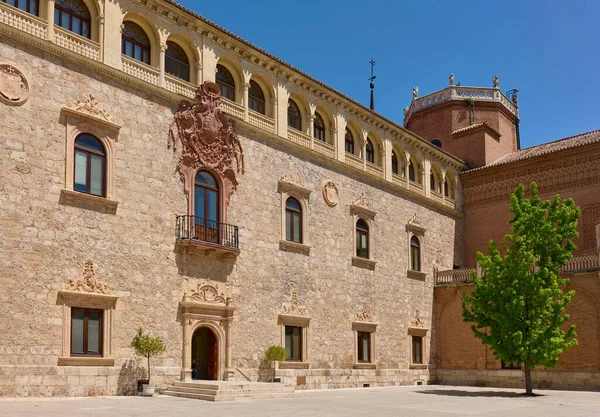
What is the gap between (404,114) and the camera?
44.1m

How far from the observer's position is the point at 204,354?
71.6ft

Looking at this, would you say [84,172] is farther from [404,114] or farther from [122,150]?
[404,114]

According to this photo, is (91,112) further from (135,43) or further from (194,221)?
(194,221)

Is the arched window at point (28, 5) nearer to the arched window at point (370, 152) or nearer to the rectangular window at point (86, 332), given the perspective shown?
the rectangular window at point (86, 332)

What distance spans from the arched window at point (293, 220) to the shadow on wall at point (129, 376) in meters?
7.55

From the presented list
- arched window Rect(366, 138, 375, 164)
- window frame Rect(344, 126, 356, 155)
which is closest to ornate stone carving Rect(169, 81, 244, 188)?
window frame Rect(344, 126, 356, 155)

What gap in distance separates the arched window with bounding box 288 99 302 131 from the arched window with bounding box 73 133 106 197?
861 cm

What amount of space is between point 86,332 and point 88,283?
1232mm

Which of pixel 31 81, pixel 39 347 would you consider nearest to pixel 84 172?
pixel 31 81

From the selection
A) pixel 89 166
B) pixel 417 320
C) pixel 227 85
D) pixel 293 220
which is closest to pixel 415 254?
pixel 417 320

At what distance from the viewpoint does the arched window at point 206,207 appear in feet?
69.2

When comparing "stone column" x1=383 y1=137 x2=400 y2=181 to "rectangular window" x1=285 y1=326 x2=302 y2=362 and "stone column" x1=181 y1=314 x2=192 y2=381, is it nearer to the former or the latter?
"rectangular window" x1=285 y1=326 x2=302 y2=362

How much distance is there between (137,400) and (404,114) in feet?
Answer: 101

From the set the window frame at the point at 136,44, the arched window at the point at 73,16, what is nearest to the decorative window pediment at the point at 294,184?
the window frame at the point at 136,44
